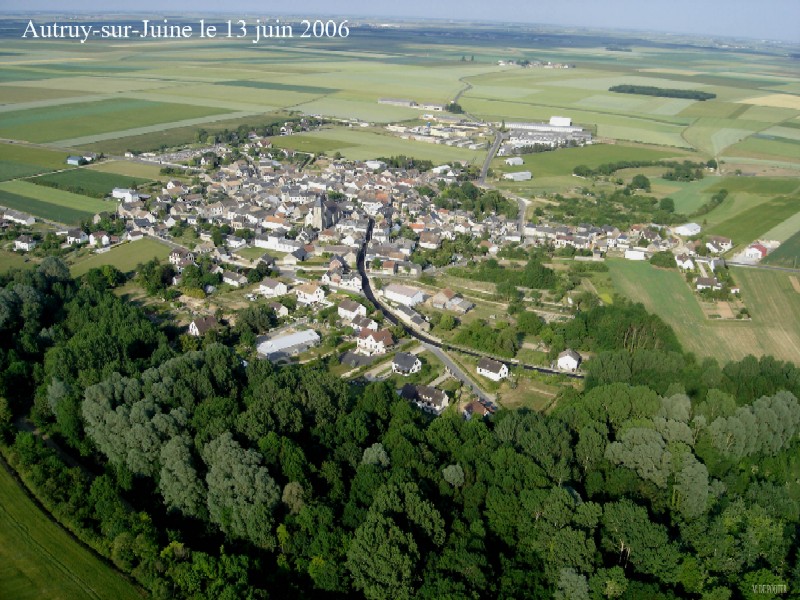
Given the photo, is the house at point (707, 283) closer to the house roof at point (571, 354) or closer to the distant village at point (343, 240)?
the distant village at point (343, 240)

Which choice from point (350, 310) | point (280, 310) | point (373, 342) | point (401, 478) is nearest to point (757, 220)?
point (350, 310)

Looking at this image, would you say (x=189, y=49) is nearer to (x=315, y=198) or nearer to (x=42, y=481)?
(x=315, y=198)

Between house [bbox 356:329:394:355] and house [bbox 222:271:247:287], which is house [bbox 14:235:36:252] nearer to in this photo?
house [bbox 222:271:247:287]

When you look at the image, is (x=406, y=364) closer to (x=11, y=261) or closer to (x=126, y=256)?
(x=126, y=256)

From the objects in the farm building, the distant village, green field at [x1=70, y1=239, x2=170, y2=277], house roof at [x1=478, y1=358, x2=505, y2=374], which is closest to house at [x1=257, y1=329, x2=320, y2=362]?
the distant village

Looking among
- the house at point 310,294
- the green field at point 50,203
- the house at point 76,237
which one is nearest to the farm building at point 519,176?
the house at point 310,294
